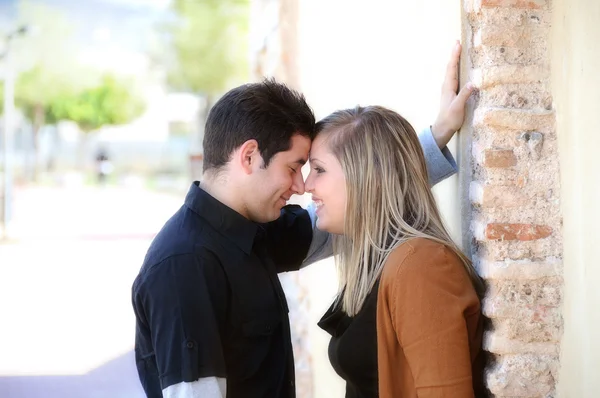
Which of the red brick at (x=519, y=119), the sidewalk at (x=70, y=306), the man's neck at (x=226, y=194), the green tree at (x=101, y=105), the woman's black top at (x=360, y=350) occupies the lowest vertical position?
the sidewalk at (x=70, y=306)

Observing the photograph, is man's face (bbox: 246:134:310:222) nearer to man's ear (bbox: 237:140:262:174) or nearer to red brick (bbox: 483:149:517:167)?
man's ear (bbox: 237:140:262:174)

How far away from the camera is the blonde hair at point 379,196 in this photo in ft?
7.39

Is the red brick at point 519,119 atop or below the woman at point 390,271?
atop

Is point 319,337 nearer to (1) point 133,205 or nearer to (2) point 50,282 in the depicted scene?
(2) point 50,282

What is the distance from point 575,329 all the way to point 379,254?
2.12ft

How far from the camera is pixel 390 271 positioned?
210cm

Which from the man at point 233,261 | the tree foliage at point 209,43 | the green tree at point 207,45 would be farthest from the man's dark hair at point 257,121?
the tree foliage at point 209,43

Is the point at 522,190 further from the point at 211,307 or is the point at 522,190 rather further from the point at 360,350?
the point at 211,307

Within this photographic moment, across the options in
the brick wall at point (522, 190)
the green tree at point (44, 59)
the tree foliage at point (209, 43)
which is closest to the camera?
the brick wall at point (522, 190)

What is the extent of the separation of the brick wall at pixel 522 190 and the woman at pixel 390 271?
0.41 ft

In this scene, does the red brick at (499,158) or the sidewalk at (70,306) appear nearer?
the red brick at (499,158)

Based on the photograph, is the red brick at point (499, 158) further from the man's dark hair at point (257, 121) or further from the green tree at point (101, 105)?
the green tree at point (101, 105)

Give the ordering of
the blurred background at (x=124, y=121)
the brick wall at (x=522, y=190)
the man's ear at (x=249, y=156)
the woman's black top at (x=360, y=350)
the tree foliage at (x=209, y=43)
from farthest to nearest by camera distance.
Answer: the tree foliage at (x=209, y=43) < the blurred background at (x=124, y=121) < the man's ear at (x=249, y=156) < the brick wall at (x=522, y=190) < the woman's black top at (x=360, y=350)

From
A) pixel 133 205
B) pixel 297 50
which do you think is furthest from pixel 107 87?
pixel 297 50
